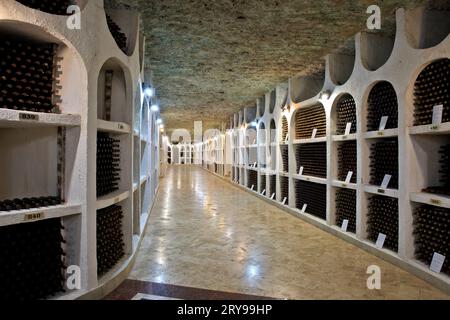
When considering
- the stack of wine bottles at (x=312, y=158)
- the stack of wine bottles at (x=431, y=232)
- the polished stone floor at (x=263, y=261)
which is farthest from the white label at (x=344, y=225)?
the stack of wine bottles at (x=431, y=232)

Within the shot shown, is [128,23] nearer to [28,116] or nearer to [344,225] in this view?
[28,116]

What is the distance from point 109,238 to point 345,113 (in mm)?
4365

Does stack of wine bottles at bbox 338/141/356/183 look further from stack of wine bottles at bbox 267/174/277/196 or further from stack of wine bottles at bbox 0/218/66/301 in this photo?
stack of wine bottles at bbox 0/218/66/301

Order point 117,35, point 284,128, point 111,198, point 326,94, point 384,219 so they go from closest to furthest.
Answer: point 111,198 < point 117,35 < point 384,219 < point 326,94 < point 284,128

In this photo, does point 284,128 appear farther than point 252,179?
No

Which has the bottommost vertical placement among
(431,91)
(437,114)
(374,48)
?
(437,114)

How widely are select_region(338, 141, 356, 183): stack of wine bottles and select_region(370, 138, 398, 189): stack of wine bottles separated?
0.45 meters

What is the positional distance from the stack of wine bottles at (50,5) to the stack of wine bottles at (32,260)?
1.84 meters

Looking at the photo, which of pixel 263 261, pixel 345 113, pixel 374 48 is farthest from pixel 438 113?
pixel 263 261

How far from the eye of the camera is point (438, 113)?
3.35 meters

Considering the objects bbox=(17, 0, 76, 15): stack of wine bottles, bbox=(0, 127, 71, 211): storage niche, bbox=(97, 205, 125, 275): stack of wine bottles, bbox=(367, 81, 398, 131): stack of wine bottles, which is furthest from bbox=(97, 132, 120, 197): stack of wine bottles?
bbox=(367, 81, 398, 131): stack of wine bottles
